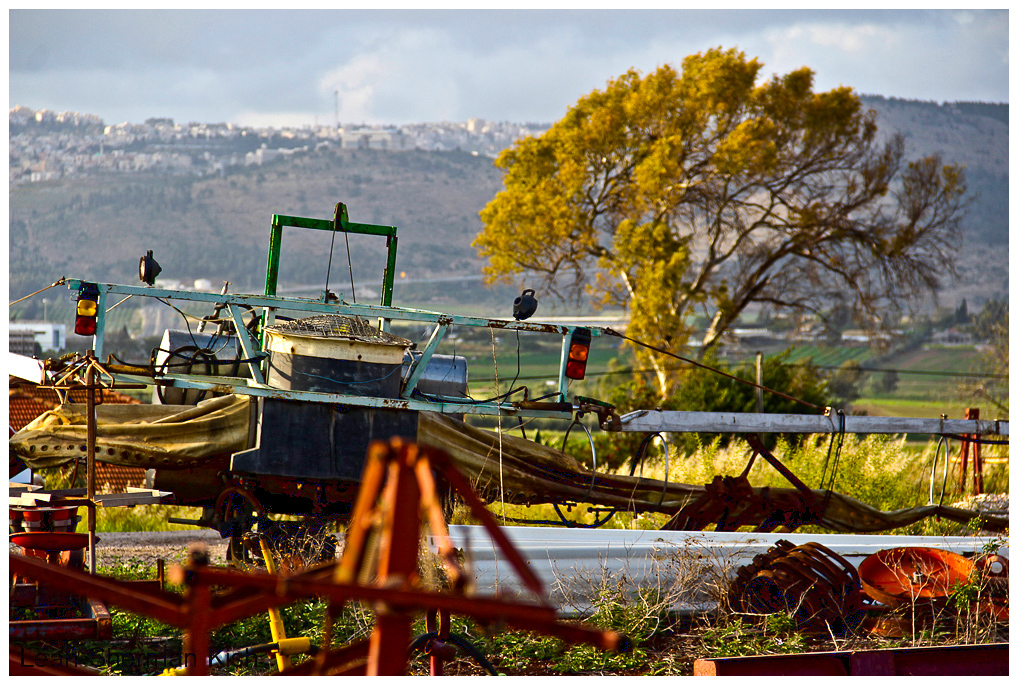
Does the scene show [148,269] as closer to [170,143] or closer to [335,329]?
[335,329]

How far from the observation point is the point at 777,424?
7.70m

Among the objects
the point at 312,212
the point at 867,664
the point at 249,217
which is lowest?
the point at 867,664

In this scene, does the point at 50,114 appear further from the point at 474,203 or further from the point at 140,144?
the point at 474,203

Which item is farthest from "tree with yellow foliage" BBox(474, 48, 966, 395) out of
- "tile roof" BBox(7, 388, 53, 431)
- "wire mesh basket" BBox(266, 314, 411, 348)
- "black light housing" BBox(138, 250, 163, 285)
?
"black light housing" BBox(138, 250, 163, 285)

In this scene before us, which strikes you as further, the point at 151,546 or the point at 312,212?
the point at 312,212

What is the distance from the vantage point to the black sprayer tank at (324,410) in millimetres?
6562

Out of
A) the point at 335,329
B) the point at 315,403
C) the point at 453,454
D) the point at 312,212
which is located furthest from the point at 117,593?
Result: the point at 312,212

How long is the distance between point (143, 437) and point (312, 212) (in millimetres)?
120496

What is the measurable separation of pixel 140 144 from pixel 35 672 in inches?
5738

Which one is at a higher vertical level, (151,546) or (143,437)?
(143,437)

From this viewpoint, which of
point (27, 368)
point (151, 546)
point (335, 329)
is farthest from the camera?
point (151, 546)

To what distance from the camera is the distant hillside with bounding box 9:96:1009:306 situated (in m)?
108

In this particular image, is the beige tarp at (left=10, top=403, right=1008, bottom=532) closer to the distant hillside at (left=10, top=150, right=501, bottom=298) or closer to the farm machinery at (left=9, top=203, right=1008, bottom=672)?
the farm machinery at (left=9, top=203, right=1008, bottom=672)

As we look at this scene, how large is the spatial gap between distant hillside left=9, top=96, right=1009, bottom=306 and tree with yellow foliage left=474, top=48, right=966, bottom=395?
237ft
